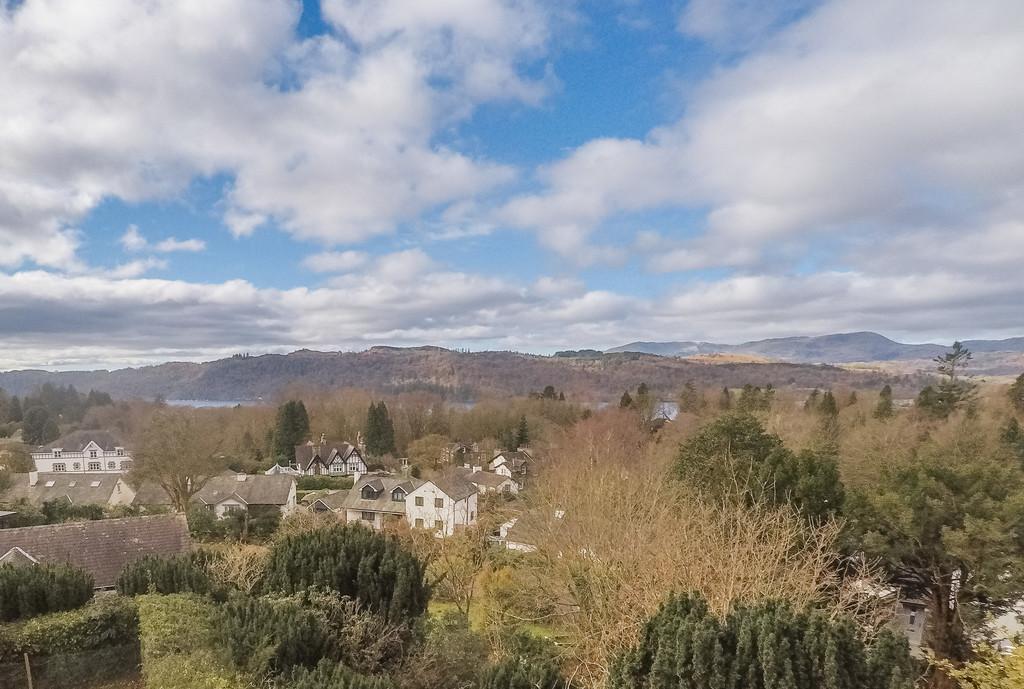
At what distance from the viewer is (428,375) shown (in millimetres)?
119312

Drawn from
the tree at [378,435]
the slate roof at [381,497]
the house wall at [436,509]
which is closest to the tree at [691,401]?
the house wall at [436,509]

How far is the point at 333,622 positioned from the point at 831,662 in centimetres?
619

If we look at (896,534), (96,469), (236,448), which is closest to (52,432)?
(96,469)

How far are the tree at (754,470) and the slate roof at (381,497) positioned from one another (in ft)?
62.9

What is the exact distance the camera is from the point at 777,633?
5348 mm

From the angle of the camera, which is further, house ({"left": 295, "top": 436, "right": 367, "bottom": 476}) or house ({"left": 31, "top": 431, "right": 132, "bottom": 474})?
house ({"left": 295, "top": 436, "right": 367, "bottom": 476})

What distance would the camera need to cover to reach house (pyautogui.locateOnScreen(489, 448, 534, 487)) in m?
39.9

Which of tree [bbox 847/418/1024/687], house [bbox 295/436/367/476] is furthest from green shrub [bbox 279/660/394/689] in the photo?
house [bbox 295/436/367/476]

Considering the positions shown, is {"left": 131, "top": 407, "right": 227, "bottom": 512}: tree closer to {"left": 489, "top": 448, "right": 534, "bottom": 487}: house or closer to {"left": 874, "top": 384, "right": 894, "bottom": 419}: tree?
{"left": 489, "top": 448, "right": 534, "bottom": 487}: house

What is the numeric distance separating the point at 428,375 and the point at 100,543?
10404 cm

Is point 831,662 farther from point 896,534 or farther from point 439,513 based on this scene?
point 439,513

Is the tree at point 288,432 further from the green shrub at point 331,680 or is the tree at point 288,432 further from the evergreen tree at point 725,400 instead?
the green shrub at point 331,680

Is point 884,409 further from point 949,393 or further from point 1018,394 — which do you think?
point 1018,394

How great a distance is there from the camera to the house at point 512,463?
39938 millimetres
